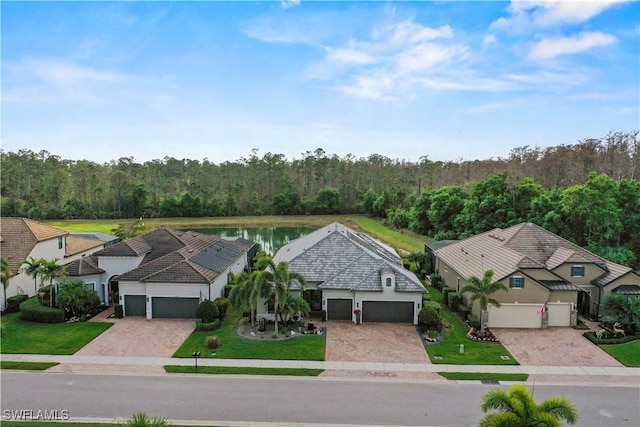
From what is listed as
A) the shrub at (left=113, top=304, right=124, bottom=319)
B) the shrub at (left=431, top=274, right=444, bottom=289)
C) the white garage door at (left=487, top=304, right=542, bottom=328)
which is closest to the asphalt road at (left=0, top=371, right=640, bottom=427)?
the white garage door at (left=487, top=304, right=542, bottom=328)

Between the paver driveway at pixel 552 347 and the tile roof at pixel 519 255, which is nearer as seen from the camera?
the paver driveway at pixel 552 347

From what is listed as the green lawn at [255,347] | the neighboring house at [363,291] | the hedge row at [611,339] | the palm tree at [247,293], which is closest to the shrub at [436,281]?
the neighboring house at [363,291]

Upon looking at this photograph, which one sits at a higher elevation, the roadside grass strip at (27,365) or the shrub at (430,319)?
the shrub at (430,319)

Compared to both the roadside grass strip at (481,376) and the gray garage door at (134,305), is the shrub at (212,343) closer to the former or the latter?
the gray garage door at (134,305)

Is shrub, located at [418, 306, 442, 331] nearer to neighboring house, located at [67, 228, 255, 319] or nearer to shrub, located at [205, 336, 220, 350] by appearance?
shrub, located at [205, 336, 220, 350]

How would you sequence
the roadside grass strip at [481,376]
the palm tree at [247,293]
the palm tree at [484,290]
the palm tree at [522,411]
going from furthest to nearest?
the palm tree at [484,290]
the palm tree at [247,293]
the roadside grass strip at [481,376]
the palm tree at [522,411]

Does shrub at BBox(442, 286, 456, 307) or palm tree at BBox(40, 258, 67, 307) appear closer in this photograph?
palm tree at BBox(40, 258, 67, 307)
